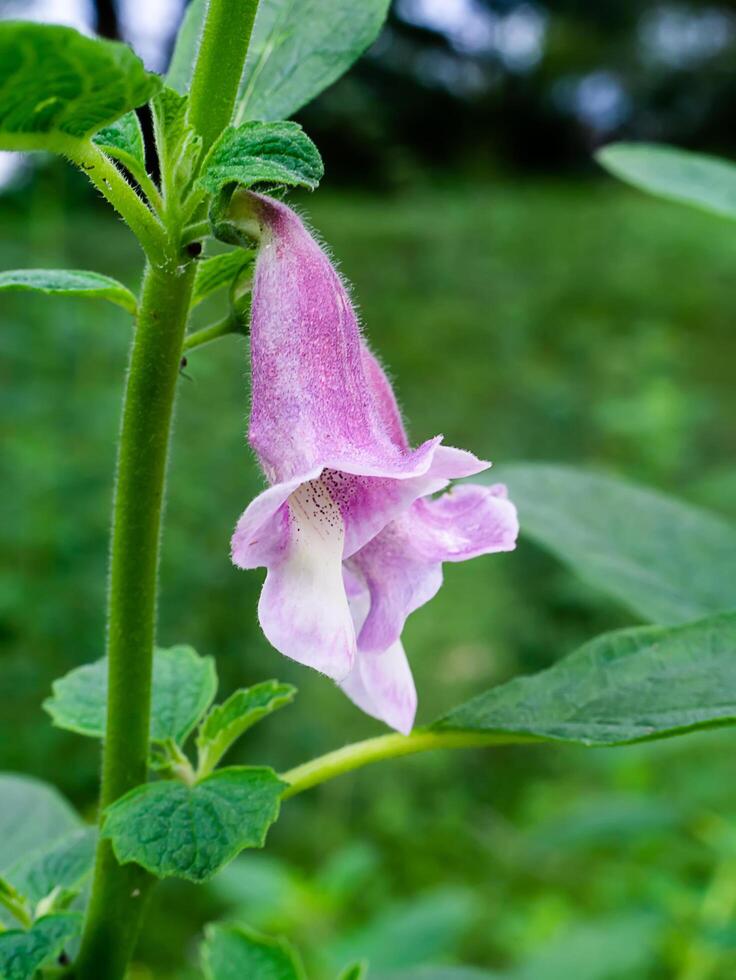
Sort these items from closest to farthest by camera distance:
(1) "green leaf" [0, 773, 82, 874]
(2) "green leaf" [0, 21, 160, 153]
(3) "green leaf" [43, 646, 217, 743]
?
(2) "green leaf" [0, 21, 160, 153] → (3) "green leaf" [43, 646, 217, 743] → (1) "green leaf" [0, 773, 82, 874]

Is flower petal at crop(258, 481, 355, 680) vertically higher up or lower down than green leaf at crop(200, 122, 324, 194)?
lower down

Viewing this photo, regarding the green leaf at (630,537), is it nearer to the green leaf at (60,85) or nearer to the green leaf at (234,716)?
the green leaf at (234,716)

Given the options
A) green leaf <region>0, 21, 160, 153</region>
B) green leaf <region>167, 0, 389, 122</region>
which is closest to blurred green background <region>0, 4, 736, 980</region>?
green leaf <region>167, 0, 389, 122</region>

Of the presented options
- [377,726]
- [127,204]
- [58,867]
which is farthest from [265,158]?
[377,726]

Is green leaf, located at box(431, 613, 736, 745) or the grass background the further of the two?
the grass background

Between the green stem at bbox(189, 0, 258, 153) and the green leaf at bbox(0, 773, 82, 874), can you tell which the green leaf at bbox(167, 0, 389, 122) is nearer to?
the green stem at bbox(189, 0, 258, 153)
